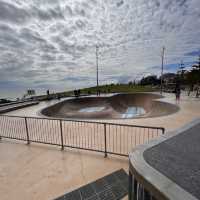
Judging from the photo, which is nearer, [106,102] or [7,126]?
[7,126]

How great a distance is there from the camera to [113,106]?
59.3ft

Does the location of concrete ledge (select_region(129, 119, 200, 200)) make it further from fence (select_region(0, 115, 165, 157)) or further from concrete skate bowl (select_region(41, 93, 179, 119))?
concrete skate bowl (select_region(41, 93, 179, 119))

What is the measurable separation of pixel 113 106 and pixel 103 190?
1548 centimetres

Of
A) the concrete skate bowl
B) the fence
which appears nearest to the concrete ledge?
the fence

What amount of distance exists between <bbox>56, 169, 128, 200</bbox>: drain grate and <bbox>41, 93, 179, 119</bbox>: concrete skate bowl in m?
9.45

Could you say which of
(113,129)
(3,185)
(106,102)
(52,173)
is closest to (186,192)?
(52,173)

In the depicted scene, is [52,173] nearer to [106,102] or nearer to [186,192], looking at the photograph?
[186,192]

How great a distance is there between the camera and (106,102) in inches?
717

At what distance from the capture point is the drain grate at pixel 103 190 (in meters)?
2.56

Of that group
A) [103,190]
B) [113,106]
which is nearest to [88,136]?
[103,190]

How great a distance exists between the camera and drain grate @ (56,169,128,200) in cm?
256

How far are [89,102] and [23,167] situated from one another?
15.2 meters

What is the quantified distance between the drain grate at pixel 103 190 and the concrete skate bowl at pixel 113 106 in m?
9.45

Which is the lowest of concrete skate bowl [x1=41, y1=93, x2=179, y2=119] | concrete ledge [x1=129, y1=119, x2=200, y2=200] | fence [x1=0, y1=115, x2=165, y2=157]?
concrete skate bowl [x1=41, y1=93, x2=179, y2=119]
